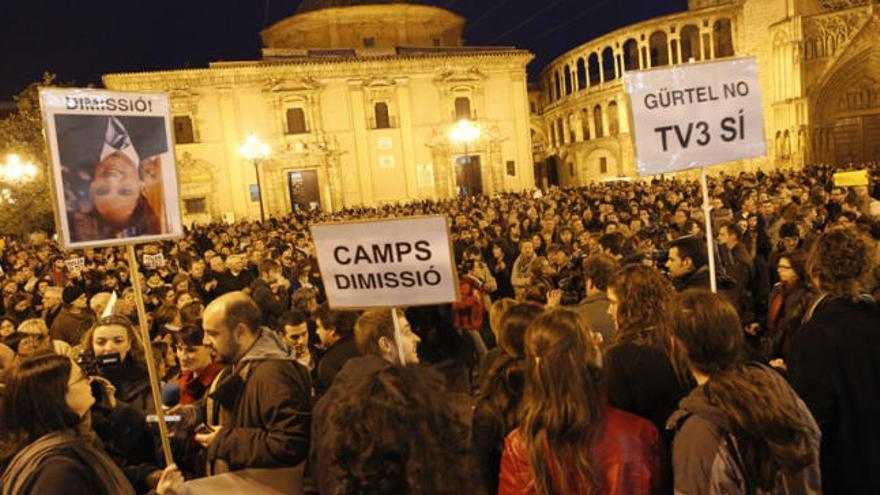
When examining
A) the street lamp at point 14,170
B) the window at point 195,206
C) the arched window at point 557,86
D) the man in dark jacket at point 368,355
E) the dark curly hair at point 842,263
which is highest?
the arched window at point 557,86

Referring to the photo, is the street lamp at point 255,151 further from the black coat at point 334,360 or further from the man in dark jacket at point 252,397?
the man in dark jacket at point 252,397

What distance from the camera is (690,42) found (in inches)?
1727

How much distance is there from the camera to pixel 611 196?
1903 cm

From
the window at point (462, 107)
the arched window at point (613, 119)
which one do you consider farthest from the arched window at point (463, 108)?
the arched window at point (613, 119)

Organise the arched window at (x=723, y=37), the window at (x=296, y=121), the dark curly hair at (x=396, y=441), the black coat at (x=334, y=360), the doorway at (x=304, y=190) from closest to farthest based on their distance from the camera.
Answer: the dark curly hair at (x=396, y=441), the black coat at (x=334, y=360), the window at (x=296, y=121), the doorway at (x=304, y=190), the arched window at (x=723, y=37)

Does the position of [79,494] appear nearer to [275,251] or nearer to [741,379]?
[741,379]

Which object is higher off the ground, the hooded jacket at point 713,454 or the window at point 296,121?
the window at point 296,121

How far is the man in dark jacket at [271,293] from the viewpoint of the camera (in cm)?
700

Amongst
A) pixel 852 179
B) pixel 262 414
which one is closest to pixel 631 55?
pixel 852 179

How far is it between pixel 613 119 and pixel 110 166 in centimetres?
4362

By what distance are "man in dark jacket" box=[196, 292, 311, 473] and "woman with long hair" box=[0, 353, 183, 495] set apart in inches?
10.7

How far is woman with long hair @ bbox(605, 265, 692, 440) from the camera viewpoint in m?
2.73

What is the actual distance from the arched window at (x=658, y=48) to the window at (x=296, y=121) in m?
26.6

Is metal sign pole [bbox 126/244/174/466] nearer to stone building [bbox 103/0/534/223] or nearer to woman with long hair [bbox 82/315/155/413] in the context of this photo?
woman with long hair [bbox 82/315/155/413]
